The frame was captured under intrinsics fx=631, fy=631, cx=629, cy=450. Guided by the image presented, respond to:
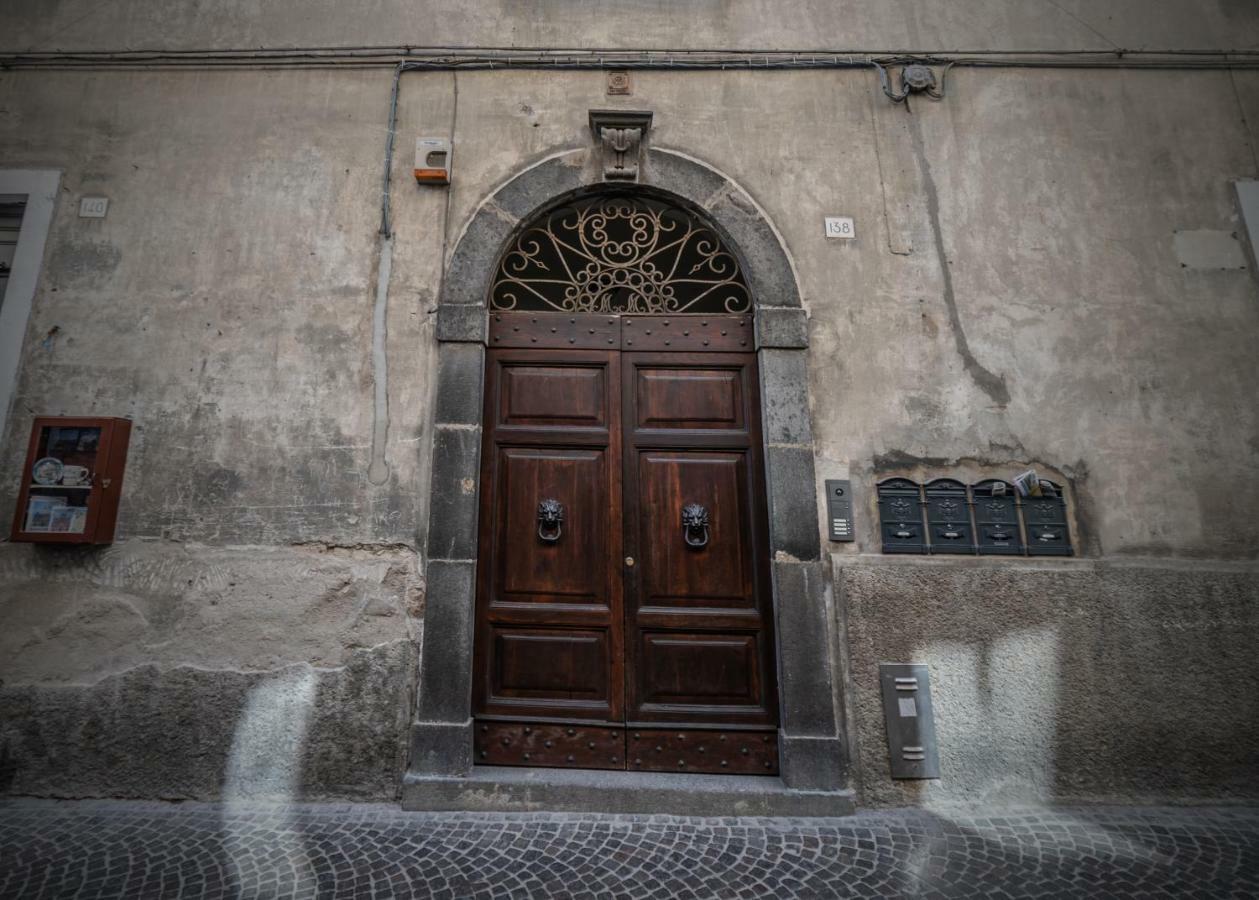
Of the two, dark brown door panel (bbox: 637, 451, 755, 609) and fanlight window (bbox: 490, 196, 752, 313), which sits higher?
fanlight window (bbox: 490, 196, 752, 313)

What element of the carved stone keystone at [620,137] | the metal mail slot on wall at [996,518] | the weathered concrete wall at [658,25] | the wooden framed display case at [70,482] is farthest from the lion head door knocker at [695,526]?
the wooden framed display case at [70,482]

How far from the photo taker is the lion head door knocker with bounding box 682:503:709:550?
3646 mm

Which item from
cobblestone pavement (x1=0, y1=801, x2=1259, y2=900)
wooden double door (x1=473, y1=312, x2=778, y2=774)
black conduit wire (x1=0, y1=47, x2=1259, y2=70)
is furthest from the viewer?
black conduit wire (x1=0, y1=47, x2=1259, y2=70)

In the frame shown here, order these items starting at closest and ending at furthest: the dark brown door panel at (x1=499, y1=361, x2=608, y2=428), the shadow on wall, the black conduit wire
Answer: the shadow on wall
the dark brown door panel at (x1=499, y1=361, x2=608, y2=428)
the black conduit wire

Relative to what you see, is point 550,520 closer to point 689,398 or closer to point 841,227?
point 689,398

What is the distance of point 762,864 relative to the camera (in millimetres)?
2760

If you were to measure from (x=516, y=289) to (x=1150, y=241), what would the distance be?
397 cm

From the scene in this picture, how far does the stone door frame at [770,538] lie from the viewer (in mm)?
3271

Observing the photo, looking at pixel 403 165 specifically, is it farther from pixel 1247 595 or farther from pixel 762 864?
pixel 1247 595

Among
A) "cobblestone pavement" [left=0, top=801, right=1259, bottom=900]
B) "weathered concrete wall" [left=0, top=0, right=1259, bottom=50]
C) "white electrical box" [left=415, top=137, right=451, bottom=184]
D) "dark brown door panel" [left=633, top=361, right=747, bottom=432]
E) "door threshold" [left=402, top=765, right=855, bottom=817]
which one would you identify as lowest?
"cobblestone pavement" [left=0, top=801, right=1259, bottom=900]

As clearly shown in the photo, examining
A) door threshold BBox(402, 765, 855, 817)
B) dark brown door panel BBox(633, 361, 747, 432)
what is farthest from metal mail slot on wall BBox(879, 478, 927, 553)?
door threshold BBox(402, 765, 855, 817)

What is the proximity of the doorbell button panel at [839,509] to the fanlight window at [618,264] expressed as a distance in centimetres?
124

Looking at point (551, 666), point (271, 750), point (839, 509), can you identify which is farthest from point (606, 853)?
point (839, 509)

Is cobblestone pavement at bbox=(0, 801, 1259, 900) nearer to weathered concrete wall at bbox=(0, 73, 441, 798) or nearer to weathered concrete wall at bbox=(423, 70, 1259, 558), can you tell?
weathered concrete wall at bbox=(0, 73, 441, 798)
